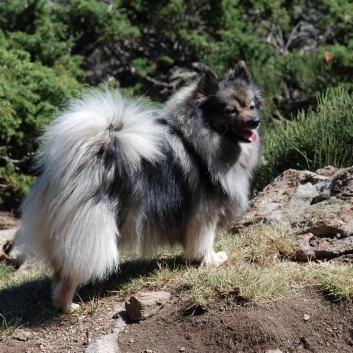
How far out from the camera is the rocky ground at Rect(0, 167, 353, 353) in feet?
13.1

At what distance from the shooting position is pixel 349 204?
5195mm

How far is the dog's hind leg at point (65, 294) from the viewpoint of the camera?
4.51m

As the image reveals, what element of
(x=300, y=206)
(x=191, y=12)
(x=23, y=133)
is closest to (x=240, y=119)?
(x=300, y=206)

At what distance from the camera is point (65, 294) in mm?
4555

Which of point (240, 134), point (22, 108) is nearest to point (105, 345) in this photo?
point (240, 134)

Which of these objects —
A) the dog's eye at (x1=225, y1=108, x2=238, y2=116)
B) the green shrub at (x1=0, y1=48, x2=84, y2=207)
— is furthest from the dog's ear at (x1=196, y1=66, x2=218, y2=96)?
the green shrub at (x1=0, y1=48, x2=84, y2=207)

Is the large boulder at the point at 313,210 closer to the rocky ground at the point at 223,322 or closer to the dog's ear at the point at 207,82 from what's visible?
the rocky ground at the point at 223,322

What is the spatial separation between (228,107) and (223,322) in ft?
5.90

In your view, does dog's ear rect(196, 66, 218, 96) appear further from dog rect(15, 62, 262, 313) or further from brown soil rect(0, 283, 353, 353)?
brown soil rect(0, 283, 353, 353)

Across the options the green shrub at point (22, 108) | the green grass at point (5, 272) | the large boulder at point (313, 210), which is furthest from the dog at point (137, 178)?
the green shrub at point (22, 108)

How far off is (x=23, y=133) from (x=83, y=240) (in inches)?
160

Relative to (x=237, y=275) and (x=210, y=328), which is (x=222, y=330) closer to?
(x=210, y=328)

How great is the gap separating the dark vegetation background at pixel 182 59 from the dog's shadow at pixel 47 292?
2.57 m

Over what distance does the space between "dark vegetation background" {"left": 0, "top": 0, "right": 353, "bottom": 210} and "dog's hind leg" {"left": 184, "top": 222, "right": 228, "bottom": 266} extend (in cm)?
225
